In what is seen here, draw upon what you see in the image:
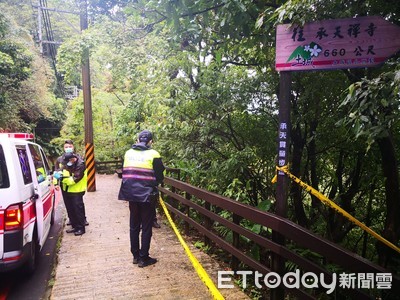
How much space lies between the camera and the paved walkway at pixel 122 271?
3.88m

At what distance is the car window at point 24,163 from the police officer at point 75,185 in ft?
5.30

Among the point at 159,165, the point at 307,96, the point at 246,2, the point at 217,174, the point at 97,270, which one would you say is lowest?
the point at 97,270

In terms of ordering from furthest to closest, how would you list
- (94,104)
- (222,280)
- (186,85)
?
1. (94,104)
2. (186,85)
3. (222,280)

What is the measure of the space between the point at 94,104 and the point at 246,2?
21541mm

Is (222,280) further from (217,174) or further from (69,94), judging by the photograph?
(69,94)

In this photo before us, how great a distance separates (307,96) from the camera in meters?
4.64

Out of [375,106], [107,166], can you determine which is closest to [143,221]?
[375,106]

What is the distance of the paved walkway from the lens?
3877mm

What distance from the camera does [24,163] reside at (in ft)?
14.5

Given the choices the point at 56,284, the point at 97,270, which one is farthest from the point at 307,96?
the point at 56,284

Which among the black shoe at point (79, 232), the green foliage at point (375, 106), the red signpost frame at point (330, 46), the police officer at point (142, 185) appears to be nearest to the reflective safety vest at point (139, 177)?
the police officer at point (142, 185)

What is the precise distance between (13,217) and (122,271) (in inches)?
64.6

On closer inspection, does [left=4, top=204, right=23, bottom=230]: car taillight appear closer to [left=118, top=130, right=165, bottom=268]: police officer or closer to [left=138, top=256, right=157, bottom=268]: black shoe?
[left=118, top=130, right=165, bottom=268]: police officer

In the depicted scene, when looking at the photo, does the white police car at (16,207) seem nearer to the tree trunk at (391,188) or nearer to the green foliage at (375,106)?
the green foliage at (375,106)
